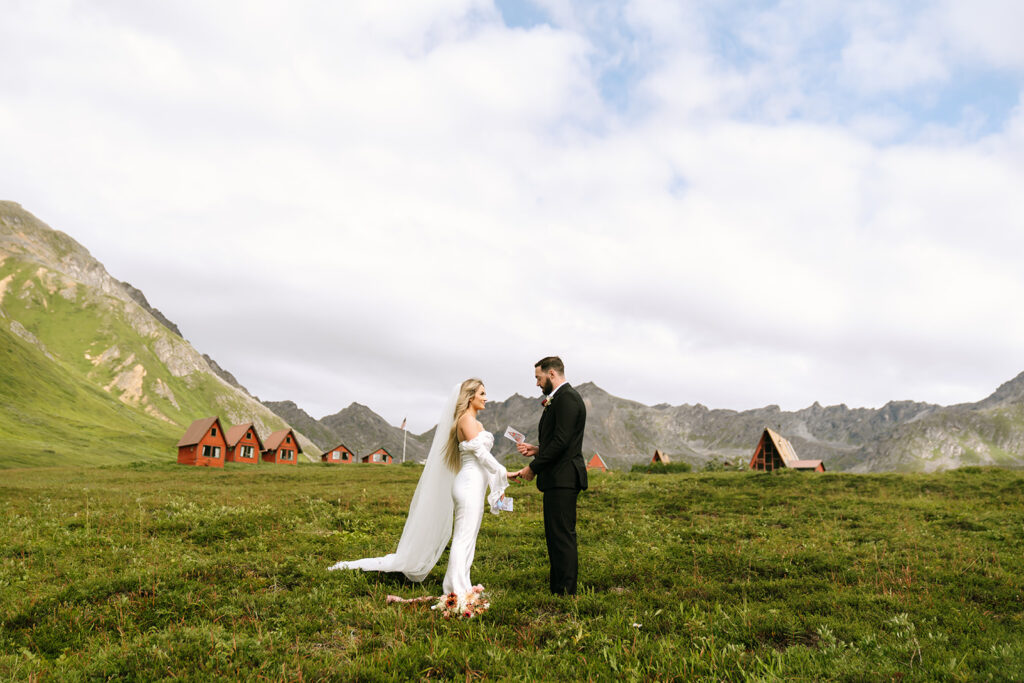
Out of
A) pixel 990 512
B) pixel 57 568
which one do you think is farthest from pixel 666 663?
pixel 990 512

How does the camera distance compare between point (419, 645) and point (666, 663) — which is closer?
point (666, 663)

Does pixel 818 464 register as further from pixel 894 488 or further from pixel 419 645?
pixel 419 645

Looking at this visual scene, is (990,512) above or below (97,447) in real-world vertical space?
above

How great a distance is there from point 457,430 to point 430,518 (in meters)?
1.84

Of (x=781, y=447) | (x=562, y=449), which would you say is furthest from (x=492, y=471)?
(x=781, y=447)

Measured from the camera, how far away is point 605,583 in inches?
399

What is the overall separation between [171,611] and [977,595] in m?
13.2

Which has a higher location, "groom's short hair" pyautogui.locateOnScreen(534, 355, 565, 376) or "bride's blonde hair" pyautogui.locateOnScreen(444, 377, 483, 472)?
"groom's short hair" pyautogui.locateOnScreen(534, 355, 565, 376)

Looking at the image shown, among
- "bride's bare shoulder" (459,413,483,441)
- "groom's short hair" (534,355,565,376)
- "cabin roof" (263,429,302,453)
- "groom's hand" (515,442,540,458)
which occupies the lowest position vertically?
"cabin roof" (263,429,302,453)

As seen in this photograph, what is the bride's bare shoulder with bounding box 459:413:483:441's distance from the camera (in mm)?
9906

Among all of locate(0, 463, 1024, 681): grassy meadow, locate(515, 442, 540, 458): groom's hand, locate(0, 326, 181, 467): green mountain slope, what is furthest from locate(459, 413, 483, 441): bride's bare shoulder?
locate(0, 326, 181, 467): green mountain slope

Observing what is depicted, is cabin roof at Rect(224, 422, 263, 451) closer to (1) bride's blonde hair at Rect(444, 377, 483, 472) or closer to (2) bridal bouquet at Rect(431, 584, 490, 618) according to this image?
(1) bride's blonde hair at Rect(444, 377, 483, 472)

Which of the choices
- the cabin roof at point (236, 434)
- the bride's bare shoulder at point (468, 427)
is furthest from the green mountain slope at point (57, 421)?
the bride's bare shoulder at point (468, 427)

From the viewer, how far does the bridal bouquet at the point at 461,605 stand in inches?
325
